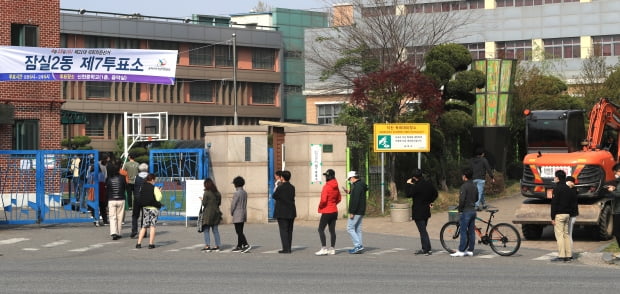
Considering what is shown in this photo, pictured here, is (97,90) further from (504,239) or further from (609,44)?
(504,239)

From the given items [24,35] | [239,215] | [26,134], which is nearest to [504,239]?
[239,215]

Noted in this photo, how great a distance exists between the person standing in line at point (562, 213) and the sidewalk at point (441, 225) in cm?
239

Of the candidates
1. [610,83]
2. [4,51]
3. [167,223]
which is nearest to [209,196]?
[167,223]

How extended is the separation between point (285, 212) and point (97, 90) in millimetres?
63474

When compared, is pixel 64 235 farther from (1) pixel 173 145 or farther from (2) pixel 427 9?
(2) pixel 427 9

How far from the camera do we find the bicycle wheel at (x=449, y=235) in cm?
2265

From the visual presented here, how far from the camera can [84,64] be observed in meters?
30.5

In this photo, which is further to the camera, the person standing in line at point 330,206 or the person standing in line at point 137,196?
the person standing in line at point 137,196

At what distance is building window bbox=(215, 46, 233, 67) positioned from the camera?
89.4 meters

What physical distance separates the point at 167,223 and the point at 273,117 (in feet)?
207

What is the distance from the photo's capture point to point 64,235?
88.3 ft

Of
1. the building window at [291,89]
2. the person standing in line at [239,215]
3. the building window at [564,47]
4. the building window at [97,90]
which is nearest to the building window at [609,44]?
the building window at [564,47]

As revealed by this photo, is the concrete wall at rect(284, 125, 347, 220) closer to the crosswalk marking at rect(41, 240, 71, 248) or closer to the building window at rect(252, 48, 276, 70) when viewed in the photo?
the crosswalk marking at rect(41, 240, 71, 248)

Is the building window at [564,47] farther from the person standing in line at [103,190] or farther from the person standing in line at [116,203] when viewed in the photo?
the person standing in line at [116,203]
